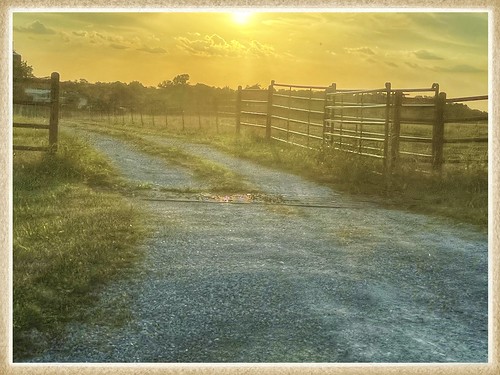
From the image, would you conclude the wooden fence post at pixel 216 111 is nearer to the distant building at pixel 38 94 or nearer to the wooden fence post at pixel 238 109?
the wooden fence post at pixel 238 109

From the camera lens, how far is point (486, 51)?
148 inches

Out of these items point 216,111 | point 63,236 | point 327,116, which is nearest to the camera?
point 63,236

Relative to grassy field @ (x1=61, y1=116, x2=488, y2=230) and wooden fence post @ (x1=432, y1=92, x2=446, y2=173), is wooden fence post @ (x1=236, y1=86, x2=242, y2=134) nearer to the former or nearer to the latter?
grassy field @ (x1=61, y1=116, x2=488, y2=230)

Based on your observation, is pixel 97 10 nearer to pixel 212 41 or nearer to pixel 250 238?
pixel 212 41

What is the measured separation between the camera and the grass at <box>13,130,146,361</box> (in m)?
3.53

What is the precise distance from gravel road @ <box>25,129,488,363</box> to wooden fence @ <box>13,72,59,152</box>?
19 centimetres

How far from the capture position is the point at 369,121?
408cm

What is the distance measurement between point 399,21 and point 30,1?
6.01 feet

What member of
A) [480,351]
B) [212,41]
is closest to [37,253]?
[212,41]

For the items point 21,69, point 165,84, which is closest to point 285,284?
point 165,84

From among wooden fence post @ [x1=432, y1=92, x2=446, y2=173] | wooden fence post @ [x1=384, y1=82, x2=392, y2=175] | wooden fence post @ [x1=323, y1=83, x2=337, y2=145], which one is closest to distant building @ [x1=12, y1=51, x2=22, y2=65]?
wooden fence post @ [x1=323, y1=83, x2=337, y2=145]

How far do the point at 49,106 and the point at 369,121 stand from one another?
66.5 inches

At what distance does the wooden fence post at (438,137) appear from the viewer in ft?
12.8

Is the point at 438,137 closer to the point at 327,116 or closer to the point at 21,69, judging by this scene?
the point at 327,116
